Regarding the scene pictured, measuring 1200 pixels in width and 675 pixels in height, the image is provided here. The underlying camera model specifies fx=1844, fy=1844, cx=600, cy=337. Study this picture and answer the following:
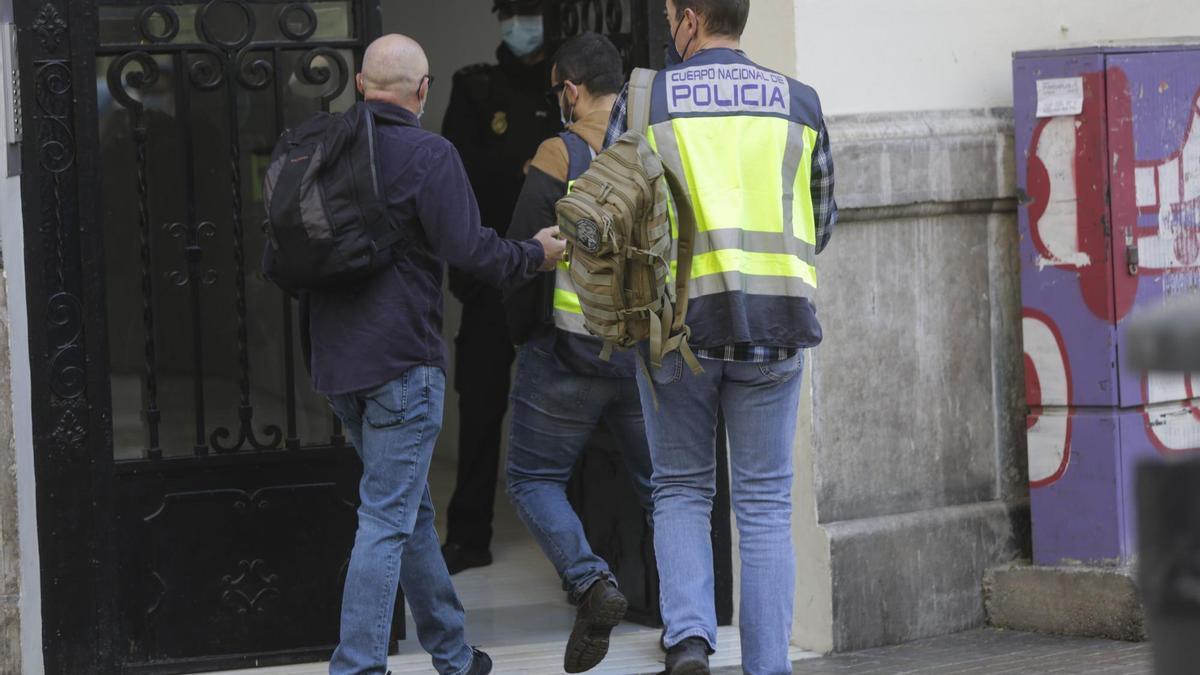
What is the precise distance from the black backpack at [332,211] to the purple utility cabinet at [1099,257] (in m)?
2.40

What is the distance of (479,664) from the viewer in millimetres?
5285

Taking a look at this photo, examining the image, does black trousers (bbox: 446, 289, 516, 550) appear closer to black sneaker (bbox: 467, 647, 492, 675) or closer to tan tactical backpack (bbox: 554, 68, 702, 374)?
black sneaker (bbox: 467, 647, 492, 675)

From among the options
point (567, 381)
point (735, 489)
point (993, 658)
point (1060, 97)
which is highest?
point (1060, 97)

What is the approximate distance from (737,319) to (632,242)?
1.10ft

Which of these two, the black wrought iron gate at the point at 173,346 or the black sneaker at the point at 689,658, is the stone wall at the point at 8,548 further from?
the black sneaker at the point at 689,658

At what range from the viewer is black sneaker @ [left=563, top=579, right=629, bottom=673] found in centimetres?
528

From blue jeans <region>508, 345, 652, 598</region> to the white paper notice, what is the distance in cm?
168

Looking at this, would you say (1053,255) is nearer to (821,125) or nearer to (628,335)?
(821,125)

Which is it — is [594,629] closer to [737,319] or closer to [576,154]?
[737,319]

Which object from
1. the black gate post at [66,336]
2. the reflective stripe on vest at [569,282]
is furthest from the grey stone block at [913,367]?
the black gate post at [66,336]

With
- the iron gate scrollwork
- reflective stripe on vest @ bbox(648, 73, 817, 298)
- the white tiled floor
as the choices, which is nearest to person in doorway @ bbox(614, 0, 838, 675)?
reflective stripe on vest @ bbox(648, 73, 817, 298)

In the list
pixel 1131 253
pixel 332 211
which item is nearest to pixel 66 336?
pixel 332 211

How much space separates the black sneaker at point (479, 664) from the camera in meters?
5.25

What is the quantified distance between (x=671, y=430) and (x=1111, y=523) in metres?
1.95
